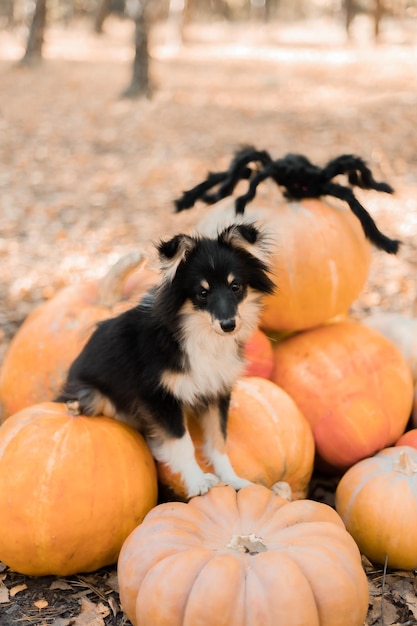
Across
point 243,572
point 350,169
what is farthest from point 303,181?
point 243,572

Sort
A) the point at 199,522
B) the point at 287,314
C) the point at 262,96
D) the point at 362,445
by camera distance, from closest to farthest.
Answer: the point at 199,522
the point at 362,445
the point at 287,314
the point at 262,96

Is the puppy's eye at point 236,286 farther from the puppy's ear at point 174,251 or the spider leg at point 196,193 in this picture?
the spider leg at point 196,193

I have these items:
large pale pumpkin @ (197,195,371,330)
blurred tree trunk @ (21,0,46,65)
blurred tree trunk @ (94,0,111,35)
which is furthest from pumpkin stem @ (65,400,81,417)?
blurred tree trunk @ (94,0,111,35)

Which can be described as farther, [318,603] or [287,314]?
[287,314]

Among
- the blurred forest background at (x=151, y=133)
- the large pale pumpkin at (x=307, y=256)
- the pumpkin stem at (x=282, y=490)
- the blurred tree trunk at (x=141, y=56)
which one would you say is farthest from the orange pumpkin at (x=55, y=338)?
the blurred tree trunk at (x=141, y=56)

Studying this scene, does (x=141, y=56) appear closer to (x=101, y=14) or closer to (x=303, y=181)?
(x=303, y=181)

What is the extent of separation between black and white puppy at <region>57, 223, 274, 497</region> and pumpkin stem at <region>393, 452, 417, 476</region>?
690 mm

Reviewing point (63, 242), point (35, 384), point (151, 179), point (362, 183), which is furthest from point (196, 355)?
point (151, 179)

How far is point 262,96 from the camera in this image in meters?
14.2

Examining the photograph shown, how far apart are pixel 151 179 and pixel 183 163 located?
718mm

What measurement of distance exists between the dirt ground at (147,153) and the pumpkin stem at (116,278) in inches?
52.6

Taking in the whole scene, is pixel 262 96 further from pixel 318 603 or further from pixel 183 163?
pixel 318 603

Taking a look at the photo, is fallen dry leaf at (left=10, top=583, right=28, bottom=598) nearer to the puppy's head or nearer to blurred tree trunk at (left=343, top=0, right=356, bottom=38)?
the puppy's head

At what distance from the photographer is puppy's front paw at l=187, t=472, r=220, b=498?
9.77ft
